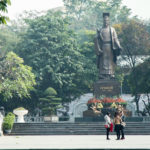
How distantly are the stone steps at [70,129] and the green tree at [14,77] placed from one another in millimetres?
8346

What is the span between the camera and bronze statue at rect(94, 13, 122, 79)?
37.4 metres

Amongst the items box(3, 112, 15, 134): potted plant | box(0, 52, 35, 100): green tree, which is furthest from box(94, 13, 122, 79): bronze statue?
box(3, 112, 15, 134): potted plant

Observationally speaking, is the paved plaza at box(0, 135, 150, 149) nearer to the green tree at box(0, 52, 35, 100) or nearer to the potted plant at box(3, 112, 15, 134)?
the potted plant at box(3, 112, 15, 134)

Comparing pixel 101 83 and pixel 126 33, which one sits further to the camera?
pixel 126 33

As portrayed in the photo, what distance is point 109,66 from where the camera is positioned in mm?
37594

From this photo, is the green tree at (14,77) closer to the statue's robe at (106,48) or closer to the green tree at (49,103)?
the green tree at (49,103)

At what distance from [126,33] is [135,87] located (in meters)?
7.73

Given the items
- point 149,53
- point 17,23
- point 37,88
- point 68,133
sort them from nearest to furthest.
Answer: point 68,133
point 37,88
point 149,53
point 17,23

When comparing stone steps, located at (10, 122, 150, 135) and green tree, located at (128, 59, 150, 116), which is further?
green tree, located at (128, 59, 150, 116)

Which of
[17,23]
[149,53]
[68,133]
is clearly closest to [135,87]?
[149,53]

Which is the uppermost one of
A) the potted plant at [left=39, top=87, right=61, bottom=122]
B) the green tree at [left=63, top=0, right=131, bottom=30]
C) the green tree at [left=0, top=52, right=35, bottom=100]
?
the green tree at [left=63, top=0, right=131, bottom=30]

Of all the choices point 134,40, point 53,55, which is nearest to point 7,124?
point 53,55

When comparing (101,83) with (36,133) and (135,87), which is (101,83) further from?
(135,87)

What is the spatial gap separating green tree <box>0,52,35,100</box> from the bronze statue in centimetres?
728
